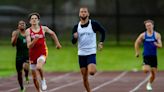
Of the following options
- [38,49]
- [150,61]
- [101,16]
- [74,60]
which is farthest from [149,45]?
[101,16]

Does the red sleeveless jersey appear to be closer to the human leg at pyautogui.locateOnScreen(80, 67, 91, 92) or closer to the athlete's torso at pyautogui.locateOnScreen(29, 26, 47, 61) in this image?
the athlete's torso at pyautogui.locateOnScreen(29, 26, 47, 61)

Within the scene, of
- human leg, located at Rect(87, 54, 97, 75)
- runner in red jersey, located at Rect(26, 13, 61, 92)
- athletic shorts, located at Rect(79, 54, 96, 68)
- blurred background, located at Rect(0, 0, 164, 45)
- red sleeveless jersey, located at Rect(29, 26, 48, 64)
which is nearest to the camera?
human leg, located at Rect(87, 54, 97, 75)

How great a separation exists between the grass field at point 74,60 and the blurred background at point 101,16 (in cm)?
179

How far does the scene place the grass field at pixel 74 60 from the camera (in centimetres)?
2898

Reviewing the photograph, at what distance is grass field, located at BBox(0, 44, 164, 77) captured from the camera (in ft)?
95.1

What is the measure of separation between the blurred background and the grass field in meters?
1.79

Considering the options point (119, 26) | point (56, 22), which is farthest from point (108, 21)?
point (56, 22)

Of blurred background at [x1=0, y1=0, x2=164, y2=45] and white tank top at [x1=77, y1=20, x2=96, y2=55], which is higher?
white tank top at [x1=77, y1=20, x2=96, y2=55]

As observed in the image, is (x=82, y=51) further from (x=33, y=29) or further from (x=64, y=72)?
(x=64, y=72)

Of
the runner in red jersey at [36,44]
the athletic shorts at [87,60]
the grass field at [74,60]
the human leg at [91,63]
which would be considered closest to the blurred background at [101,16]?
the grass field at [74,60]

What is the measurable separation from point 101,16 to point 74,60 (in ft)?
29.8

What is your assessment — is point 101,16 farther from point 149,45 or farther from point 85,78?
point 85,78

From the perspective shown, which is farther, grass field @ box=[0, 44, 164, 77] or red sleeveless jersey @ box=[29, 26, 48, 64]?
grass field @ box=[0, 44, 164, 77]

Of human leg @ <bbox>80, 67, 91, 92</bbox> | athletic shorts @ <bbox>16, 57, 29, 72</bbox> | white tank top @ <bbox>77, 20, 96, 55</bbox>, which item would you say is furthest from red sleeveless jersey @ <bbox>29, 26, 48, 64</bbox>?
athletic shorts @ <bbox>16, 57, 29, 72</bbox>
